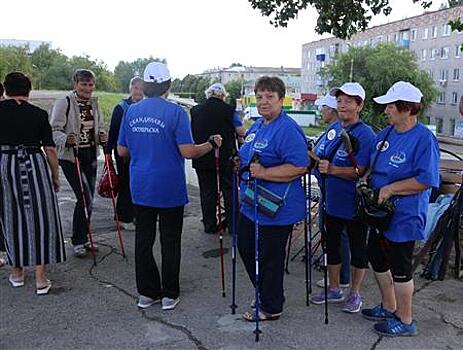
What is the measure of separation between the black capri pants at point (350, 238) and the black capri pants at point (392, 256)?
221 millimetres

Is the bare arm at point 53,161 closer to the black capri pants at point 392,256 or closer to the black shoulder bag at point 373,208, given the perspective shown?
the black shoulder bag at point 373,208

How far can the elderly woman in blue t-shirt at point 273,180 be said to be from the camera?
11.1 feet

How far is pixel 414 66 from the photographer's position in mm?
53500

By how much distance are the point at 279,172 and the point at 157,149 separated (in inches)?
36.4

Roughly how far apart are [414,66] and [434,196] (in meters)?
52.2

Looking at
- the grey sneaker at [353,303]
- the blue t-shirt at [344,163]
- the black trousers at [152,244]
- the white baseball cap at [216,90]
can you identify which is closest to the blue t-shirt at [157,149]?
the black trousers at [152,244]

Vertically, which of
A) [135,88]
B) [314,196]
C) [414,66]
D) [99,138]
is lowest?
[314,196]

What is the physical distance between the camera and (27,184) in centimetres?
402

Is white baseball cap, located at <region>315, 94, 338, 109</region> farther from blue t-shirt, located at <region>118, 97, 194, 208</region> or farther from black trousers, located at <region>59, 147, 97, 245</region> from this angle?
black trousers, located at <region>59, 147, 97, 245</region>

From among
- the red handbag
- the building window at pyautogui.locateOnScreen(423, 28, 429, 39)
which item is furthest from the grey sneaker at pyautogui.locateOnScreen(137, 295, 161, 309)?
the building window at pyautogui.locateOnScreen(423, 28, 429, 39)

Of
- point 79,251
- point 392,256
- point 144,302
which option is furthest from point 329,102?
point 79,251

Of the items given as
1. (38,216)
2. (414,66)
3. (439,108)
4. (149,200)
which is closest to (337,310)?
(149,200)

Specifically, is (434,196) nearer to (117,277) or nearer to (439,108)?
(117,277)

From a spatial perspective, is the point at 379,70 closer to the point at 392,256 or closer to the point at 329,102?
the point at 329,102
